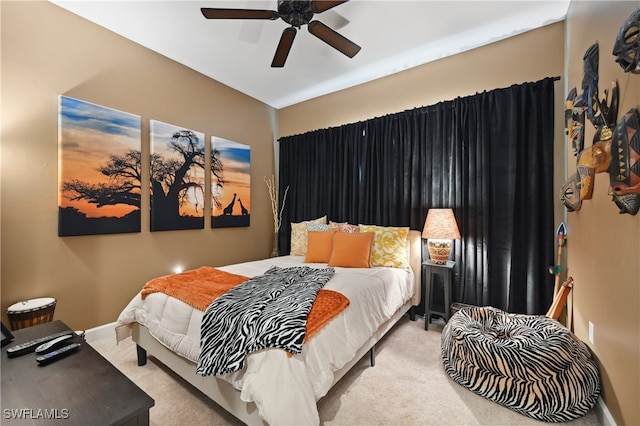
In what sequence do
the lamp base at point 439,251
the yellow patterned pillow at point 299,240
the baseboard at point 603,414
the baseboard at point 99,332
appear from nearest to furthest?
1. the baseboard at point 603,414
2. the baseboard at point 99,332
3. the lamp base at point 439,251
4. the yellow patterned pillow at point 299,240

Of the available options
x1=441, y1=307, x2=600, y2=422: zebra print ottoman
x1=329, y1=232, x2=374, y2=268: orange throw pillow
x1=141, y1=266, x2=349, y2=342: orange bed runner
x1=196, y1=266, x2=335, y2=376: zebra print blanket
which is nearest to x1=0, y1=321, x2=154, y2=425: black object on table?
x1=196, y1=266, x2=335, y2=376: zebra print blanket

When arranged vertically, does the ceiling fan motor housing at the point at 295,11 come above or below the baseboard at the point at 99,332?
above

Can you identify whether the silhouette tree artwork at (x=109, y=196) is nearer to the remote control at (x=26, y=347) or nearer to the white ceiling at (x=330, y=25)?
the white ceiling at (x=330, y=25)

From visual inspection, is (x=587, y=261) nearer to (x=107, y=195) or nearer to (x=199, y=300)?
(x=199, y=300)

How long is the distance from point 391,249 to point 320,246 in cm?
78

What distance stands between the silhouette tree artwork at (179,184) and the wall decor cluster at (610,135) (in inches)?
140

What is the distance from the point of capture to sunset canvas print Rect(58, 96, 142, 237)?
2.27 m

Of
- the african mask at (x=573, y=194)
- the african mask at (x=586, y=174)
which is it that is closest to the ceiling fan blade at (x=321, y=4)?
the african mask at (x=586, y=174)

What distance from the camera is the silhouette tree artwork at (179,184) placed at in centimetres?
288

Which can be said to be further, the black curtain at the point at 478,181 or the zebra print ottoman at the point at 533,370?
the black curtain at the point at 478,181

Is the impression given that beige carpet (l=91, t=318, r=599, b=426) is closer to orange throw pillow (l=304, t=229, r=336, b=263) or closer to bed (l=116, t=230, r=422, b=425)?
bed (l=116, t=230, r=422, b=425)

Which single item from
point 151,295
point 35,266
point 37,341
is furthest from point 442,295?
point 35,266

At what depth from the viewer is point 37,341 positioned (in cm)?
121

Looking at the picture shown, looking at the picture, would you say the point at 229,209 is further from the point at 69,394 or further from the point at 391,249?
the point at 69,394
